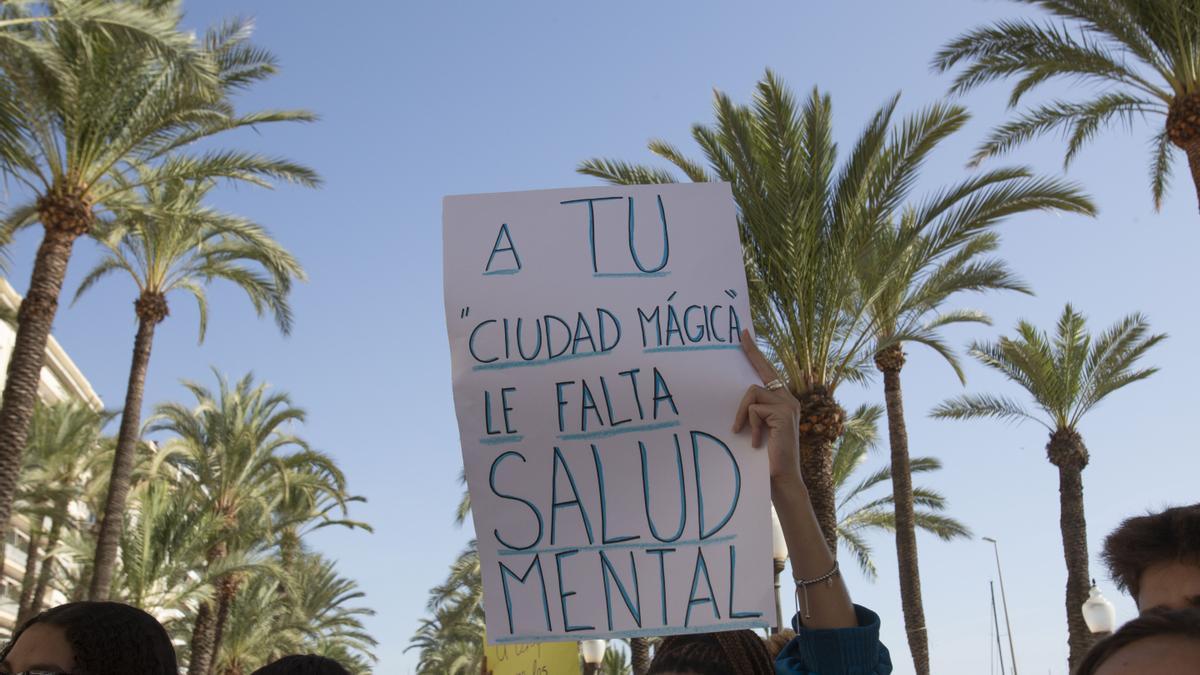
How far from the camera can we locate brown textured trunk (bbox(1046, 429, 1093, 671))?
20.4 meters

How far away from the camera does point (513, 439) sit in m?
2.67

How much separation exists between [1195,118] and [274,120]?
11574 millimetres

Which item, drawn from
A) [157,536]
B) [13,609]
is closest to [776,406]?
[157,536]

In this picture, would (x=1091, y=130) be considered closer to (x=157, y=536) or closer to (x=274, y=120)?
(x=274, y=120)

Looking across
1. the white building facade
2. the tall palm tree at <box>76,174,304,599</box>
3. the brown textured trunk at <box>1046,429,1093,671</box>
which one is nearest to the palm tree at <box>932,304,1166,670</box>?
the brown textured trunk at <box>1046,429,1093,671</box>

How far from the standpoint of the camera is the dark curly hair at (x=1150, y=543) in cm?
220

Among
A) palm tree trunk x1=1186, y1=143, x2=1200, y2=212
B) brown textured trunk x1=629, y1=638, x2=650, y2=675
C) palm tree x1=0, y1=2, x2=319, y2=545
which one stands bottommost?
brown textured trunk x1=629, y1=638, x2=650, y2=675

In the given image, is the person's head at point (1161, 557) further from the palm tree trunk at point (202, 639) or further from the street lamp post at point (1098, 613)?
the palm tree trunk at point (202, 639)

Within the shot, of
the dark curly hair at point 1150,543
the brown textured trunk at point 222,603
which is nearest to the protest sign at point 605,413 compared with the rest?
the dark curly hair at point 1150,543

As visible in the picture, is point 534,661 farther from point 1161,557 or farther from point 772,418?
point 1161,557

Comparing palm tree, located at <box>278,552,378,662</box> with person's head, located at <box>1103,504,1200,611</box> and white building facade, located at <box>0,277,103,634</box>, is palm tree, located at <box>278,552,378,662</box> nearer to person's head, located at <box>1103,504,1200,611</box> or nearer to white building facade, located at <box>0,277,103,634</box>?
white building facade, located at <box>0,277,103,634</box>

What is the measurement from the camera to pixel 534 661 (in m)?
6.37

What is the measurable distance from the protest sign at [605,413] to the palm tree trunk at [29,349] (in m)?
12.0

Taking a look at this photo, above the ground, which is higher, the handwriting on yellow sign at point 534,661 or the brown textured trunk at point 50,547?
the brown textured trunk at point 50,547
